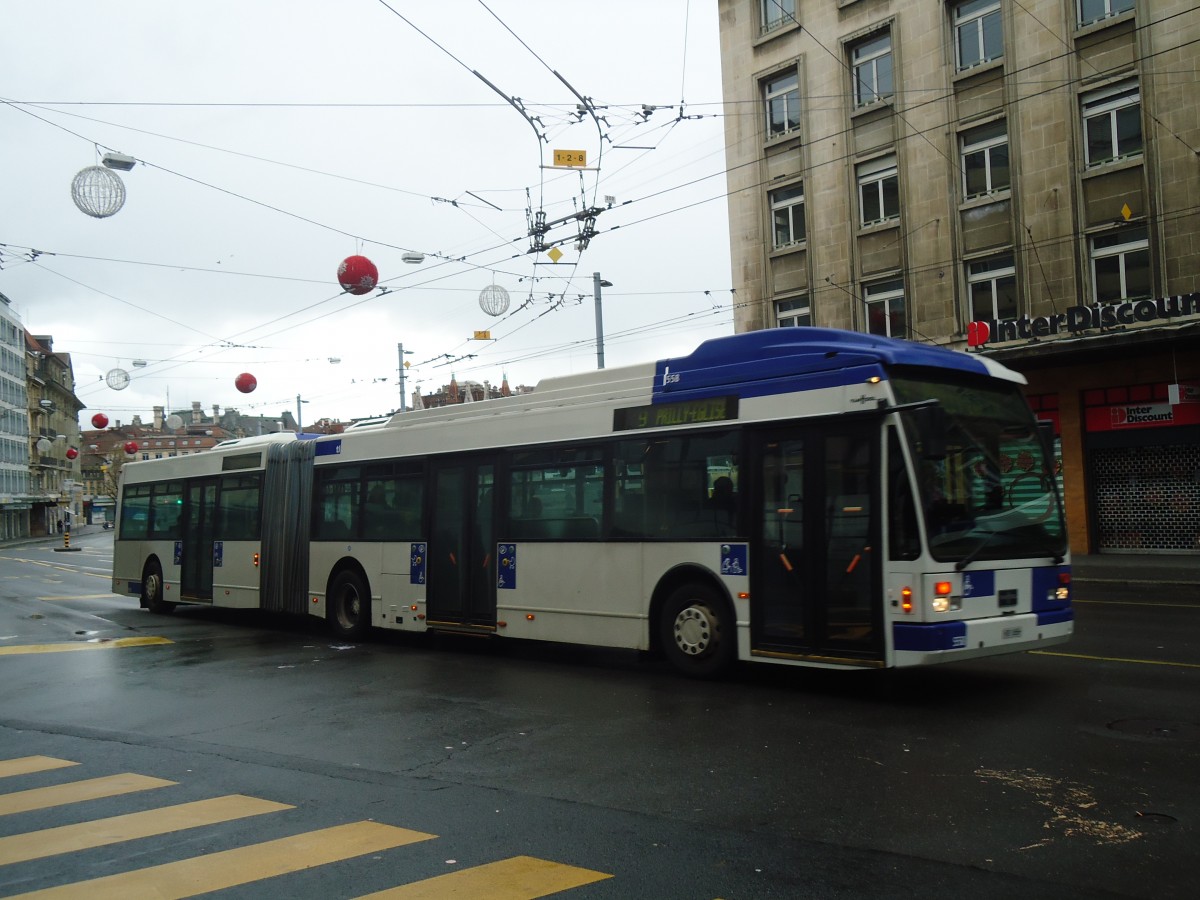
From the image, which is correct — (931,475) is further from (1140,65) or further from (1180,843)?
(1140,65)

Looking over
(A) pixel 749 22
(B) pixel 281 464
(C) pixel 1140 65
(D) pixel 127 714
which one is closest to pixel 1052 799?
(D) pixel 127 714

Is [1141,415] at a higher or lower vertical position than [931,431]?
higher

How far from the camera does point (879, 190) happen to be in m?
26.3

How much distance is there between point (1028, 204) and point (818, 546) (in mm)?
17613

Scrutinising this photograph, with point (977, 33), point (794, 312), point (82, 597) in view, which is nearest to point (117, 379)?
point (82, 597)

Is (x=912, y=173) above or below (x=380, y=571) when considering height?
above

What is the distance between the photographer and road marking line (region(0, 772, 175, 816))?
638cm

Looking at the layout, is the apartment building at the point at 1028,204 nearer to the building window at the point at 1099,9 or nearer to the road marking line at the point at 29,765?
the building window at the point at 1099,9

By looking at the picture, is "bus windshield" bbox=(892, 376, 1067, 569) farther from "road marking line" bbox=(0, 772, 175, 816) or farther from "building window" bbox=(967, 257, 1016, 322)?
"building window" bbox=(967, 257, 1016, 322)

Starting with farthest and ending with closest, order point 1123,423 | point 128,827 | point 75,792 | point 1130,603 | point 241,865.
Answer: point 1123,423, point 1130,603, point 75,792, point 128,827, point 241,865

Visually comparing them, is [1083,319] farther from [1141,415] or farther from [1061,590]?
[1061,590]

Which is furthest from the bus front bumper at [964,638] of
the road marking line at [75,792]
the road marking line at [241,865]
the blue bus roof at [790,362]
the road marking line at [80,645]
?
the road marking line at [80,645]

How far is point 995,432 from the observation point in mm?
8914

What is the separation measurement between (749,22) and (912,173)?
700cm
